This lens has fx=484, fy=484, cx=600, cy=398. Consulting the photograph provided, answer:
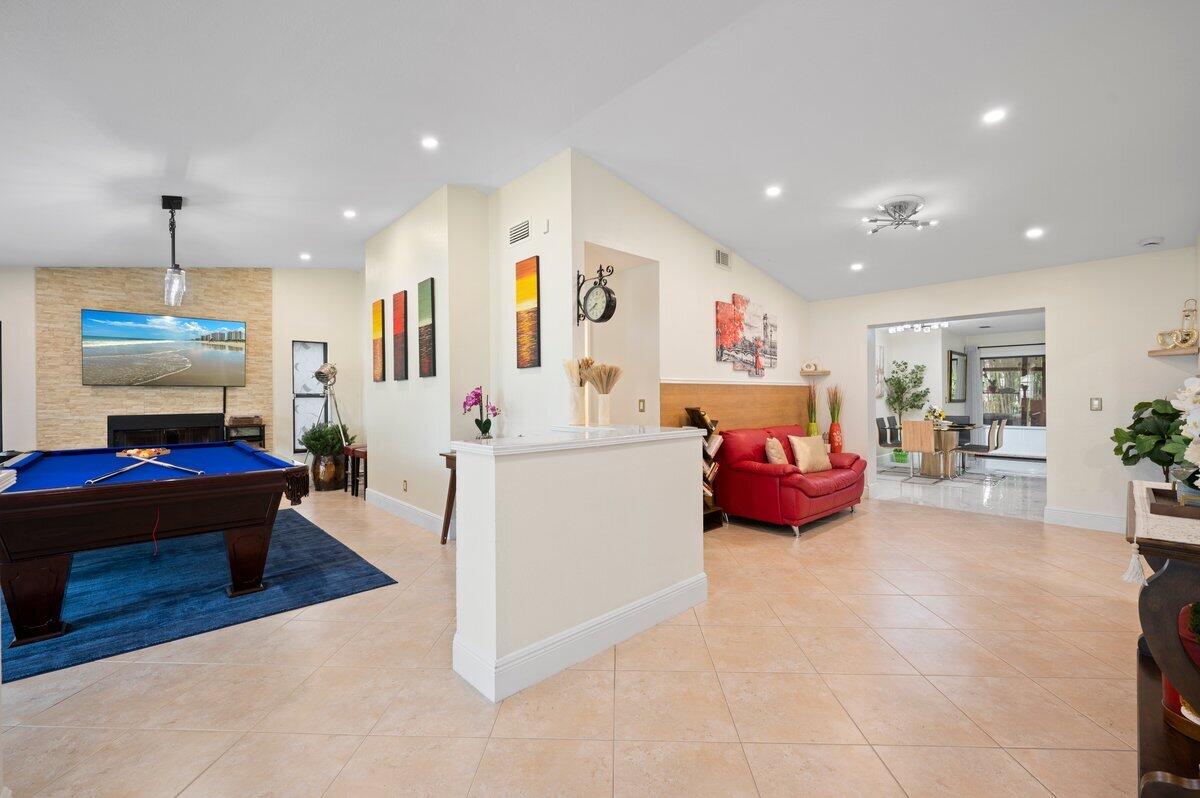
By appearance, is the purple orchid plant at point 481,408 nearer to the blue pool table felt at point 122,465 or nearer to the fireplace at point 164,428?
the blue pool table felt at point 122,465

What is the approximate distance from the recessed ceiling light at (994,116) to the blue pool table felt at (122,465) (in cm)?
515

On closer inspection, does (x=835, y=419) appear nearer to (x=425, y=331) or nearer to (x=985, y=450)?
(x=985, y=450)

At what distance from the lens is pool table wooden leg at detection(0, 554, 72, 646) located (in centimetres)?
251

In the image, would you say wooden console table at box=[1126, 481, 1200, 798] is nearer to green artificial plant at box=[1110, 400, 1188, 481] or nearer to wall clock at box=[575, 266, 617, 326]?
wall clock at box=[575, 266, 617, 326]

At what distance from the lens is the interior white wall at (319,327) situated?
23.4 feet

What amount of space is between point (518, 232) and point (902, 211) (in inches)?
133

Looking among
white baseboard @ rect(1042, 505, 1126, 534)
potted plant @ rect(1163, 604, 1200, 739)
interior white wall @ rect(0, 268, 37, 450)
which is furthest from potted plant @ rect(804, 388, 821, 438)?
interior white wall @ rect(0, 268, 37, 450)

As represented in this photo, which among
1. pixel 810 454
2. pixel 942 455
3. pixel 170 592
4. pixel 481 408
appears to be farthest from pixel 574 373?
pixel 942 455

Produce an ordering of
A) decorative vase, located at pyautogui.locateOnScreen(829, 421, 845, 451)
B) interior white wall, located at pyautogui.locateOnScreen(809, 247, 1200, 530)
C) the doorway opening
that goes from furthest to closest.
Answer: the doorway opening, decorative vase, located at pyautogui.locateOnScreen(829, 421, 845, 451), interior white wall, located at pyautogui.locateOnScreen(809, 247, 1200, 530)

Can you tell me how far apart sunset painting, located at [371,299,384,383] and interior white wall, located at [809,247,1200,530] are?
7.02 m

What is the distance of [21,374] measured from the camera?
5.66m

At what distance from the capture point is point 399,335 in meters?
5.32

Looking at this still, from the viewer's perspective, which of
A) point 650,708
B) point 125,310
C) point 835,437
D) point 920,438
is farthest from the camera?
point 920,438

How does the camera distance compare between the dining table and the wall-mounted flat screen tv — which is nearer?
the wall-mounted flat screen tv
